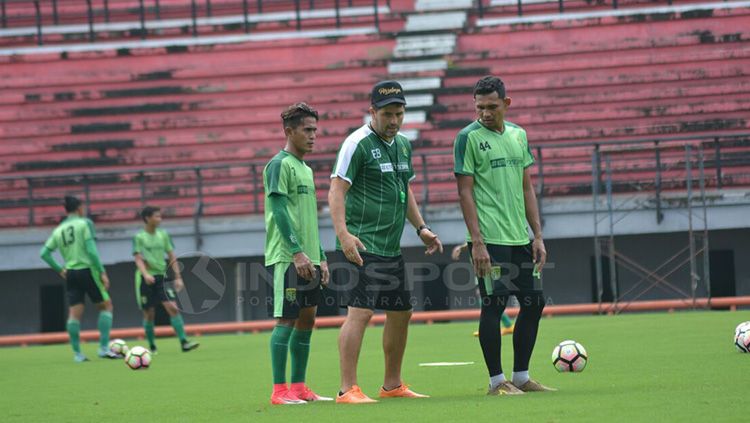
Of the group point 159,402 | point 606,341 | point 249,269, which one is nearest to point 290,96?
point 249,269

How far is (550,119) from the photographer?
24562 millimetres

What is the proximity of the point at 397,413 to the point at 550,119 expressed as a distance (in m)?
18.2

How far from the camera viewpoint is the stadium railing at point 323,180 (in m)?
21.7

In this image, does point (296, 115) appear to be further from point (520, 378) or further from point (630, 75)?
point (630, 75)

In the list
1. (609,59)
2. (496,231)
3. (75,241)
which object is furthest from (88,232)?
(609,59)

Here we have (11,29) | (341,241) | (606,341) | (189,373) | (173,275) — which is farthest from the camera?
(11,29)

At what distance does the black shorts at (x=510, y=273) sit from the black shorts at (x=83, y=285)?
8.92 meters

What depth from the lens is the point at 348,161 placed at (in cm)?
791

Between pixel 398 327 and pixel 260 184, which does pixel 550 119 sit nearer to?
pixel 260 184

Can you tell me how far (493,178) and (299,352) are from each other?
5.87ft

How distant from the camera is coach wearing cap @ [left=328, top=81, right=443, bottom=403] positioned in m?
7.80

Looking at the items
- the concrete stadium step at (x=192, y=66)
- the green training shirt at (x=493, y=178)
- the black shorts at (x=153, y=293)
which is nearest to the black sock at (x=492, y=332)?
the green training shirt at (x=493, y=178)

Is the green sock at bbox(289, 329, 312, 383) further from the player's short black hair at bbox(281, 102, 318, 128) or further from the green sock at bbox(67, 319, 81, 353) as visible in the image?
the green sock at bbox(67, 319, 81, 353)

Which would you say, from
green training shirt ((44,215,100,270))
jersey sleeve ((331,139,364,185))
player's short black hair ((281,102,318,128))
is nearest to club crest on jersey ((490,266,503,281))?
jersey sleeve ((331,139,364,185))
